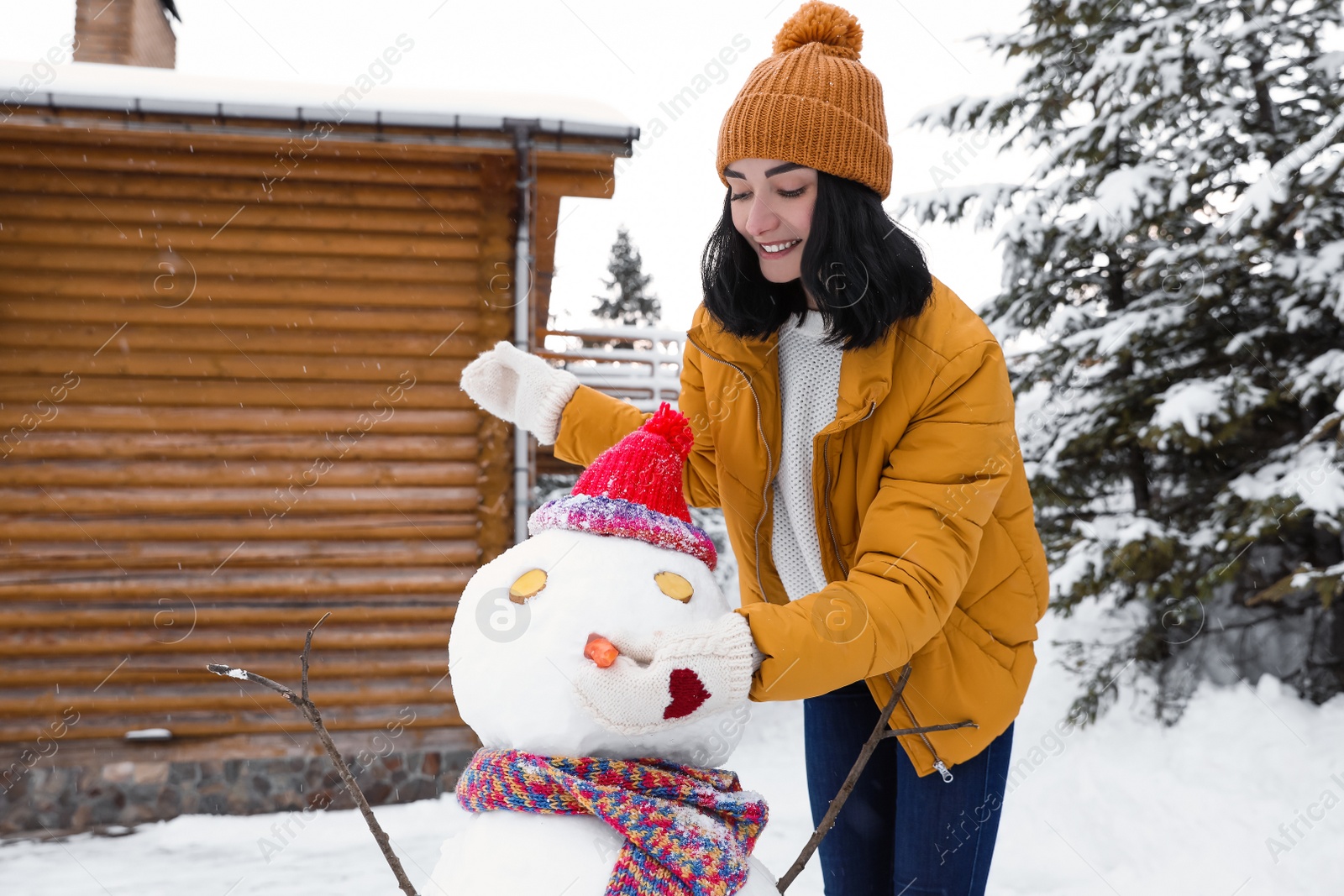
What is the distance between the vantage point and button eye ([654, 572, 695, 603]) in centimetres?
138

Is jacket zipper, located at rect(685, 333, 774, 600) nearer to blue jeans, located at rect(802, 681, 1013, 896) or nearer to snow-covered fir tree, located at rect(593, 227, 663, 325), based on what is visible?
blue jeans, located at rect(802, 681, 1013, 896)

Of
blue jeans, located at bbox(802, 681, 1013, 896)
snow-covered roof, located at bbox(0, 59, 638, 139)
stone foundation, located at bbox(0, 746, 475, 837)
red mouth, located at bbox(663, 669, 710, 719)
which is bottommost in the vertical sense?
stone foundation, located at bbox(0, 746, 475, 837)

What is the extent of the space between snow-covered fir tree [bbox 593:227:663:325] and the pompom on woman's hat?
78.9 ft

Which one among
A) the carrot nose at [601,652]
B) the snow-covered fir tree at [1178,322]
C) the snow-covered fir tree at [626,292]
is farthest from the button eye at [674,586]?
the snow-covered fir tree at [626,292]

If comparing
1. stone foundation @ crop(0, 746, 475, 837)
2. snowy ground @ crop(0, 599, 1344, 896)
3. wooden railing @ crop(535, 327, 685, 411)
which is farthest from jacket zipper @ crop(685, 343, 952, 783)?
wooden railing @ crop(535, 327, 685, 411)

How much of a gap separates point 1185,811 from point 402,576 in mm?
4205

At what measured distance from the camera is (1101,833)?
423 centimetres

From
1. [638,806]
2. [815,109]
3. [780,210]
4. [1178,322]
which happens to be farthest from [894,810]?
[1178,322]

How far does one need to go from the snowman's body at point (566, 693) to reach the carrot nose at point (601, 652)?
0.02m

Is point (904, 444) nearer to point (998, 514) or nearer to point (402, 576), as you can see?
point (998, 514)

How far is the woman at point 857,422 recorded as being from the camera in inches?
57.1

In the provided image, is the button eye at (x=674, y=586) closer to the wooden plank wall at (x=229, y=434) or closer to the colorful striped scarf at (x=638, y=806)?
the colorful striped scarf at (x=638, y=806)

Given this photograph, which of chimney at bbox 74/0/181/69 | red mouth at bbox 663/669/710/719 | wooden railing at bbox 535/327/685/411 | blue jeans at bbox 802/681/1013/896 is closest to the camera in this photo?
red mouth at bbox 663/669/710/719

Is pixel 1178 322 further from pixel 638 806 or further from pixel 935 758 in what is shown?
pixel 638 806
